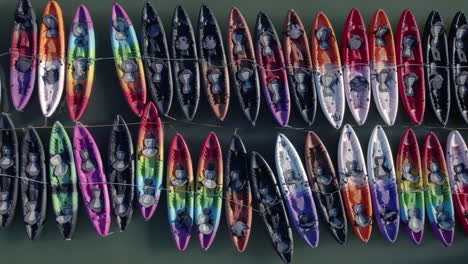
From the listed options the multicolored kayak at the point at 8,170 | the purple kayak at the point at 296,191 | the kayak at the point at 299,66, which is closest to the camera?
the multicolored kayak at the point at 8,170

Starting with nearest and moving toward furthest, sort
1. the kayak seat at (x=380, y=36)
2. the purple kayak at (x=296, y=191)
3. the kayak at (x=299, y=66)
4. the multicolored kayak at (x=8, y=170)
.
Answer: the multicolored kayak at (x=8, y=170), the purple kayak at (x=296, y=191), the kayak at (x=299, y=66), the kayak seat at (x=380, y=36)

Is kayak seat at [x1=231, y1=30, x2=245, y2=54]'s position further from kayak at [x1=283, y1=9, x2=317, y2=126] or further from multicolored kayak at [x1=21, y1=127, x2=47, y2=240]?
multicolored kayak at [x1=21, y1=127, x2=47, y2=240]

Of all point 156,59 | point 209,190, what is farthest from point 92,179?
point 156,59

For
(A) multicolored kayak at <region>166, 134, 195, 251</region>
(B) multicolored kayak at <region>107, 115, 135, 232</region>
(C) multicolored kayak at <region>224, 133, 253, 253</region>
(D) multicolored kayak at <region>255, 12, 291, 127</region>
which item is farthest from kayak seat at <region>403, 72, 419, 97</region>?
(B) multicolored kayak at <region>107, 115, 135, 232</region>

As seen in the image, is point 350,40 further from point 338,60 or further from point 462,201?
point 462,201

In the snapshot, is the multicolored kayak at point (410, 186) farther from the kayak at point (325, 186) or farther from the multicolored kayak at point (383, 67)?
the kayak at point (325, 186)

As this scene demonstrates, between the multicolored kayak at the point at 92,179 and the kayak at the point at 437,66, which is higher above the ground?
the kayak at the point at 437,66

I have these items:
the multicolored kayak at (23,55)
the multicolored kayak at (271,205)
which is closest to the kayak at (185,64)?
the multicolored kayak at (271,205)

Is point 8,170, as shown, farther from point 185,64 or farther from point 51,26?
point 185,64
